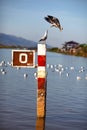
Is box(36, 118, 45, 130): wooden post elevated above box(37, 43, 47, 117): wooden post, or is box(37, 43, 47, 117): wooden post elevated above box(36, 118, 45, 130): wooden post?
box(37, 43, 47, 117): wooden post

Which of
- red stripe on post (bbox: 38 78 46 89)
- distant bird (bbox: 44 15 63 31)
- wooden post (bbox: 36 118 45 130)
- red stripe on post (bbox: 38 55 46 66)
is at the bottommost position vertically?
wooden post (bbox: 36 118 45 130)

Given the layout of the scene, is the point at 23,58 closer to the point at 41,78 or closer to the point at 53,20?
the point at 41,78

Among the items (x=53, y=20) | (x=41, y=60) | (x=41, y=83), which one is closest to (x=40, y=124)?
(x=41, y=83)

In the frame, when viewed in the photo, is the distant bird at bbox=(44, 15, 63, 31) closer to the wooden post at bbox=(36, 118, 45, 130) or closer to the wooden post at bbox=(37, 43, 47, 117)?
the wooden post at bbox=(37, 43, 47, 117)

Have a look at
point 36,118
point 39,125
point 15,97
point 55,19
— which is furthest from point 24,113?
point 15,97

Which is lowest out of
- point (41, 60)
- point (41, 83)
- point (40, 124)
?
point (40, 124)

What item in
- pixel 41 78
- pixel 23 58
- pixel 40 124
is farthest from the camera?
pixel 41 78

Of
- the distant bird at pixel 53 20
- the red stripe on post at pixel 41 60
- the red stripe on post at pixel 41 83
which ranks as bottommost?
the red stripe on post at pixel 41 83

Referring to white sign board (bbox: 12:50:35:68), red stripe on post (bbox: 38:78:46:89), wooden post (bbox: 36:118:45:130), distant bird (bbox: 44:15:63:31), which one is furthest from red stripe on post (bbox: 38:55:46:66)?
wooden post (bbox: 36:118:45:130)

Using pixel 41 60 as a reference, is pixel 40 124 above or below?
below

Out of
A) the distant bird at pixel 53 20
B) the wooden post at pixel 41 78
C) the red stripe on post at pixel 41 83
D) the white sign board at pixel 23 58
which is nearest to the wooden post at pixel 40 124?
the wooden post at pixel 41 78

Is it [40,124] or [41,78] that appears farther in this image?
[41,78]

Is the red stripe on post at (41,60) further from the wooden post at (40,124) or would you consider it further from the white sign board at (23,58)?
the wooden post at (40,124)

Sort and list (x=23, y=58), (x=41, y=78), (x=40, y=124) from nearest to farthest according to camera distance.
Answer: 1. (x=40, y=124)
2. (x=23, y=58)
3. (x=41, y=78)
